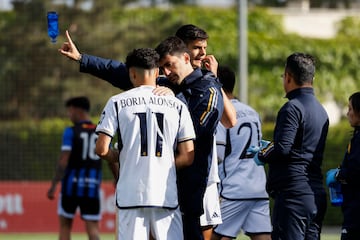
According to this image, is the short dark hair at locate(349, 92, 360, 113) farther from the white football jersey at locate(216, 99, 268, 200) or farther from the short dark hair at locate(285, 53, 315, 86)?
the white football jersey at locate(216, 99, 268, 200)

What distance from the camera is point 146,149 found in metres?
7.54

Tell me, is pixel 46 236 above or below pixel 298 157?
below

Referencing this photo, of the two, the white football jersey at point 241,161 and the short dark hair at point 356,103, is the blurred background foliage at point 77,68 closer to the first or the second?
the white football jersey at point 241,161

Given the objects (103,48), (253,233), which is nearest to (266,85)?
(103,48)

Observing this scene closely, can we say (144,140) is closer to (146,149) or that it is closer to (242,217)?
(146,149)

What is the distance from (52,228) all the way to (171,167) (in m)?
11.4

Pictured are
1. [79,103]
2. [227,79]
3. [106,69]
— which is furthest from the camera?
[79,103]

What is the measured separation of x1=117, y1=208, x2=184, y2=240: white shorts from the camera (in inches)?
297

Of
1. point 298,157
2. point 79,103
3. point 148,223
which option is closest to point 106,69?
point 148,223

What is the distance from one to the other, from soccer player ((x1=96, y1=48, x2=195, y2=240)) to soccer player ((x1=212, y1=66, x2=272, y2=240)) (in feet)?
9.05

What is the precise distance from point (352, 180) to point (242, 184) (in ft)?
6.35

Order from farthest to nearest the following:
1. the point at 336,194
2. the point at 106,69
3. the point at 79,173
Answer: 1. the point at 79,173
2. the point at 336,194
3. the point at 106,69

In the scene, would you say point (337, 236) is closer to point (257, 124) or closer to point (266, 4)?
point (257, 124)

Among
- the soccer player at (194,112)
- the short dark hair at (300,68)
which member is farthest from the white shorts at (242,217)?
the soccer player at (194,112)
